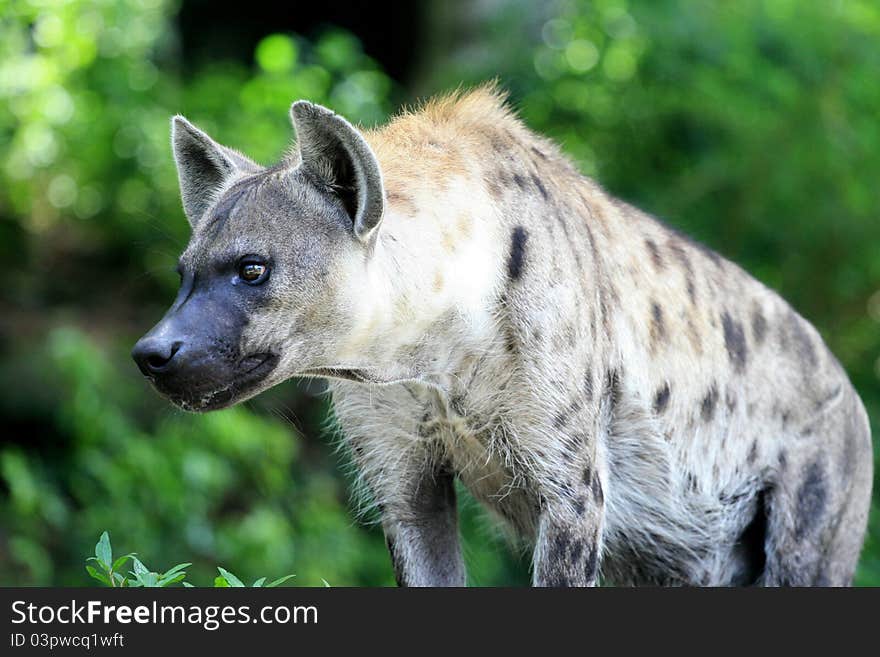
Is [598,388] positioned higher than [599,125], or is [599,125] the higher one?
[599,125]

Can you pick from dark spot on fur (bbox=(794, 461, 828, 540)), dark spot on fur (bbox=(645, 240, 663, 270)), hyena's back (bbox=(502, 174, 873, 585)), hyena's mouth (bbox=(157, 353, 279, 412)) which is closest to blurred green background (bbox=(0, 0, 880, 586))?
hyena's back (bbox=(502, 174, 873, 585))

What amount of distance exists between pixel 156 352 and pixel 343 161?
2.44ft

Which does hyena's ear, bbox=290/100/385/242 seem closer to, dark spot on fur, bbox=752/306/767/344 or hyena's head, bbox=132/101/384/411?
hyena's head, bbox=132/101/384/411

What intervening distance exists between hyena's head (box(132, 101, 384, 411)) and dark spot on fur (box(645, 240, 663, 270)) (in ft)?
4.58

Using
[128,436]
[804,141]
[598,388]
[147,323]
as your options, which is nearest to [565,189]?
[598,388]

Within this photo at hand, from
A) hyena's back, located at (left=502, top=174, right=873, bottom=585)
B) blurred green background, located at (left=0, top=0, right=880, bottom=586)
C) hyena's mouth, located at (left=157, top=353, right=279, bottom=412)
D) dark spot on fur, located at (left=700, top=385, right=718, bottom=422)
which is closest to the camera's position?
hyena's mouth, located at (left=157, top=353, right=279, bottom=412)

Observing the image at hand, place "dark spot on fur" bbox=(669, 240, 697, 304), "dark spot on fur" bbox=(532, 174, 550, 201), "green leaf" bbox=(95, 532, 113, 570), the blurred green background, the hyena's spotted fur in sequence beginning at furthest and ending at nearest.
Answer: the blurred green background
"dark spot on fur" bbox=(669, 240, 697, 304)
"dark spot on fur" bbox=(532, 174, 550, 201)
the hyena's spotted fur
"green leaf" bbox=(95, 532, 113, 570)

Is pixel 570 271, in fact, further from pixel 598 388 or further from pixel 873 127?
pixel 873 127

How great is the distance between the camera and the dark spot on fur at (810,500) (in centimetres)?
487

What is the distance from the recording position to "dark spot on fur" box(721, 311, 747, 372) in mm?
4898

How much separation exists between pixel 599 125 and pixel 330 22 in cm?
272

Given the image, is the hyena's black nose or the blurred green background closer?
the hyena's black nose

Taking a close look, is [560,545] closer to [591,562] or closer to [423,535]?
[591,562]

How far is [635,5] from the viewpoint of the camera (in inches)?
368
